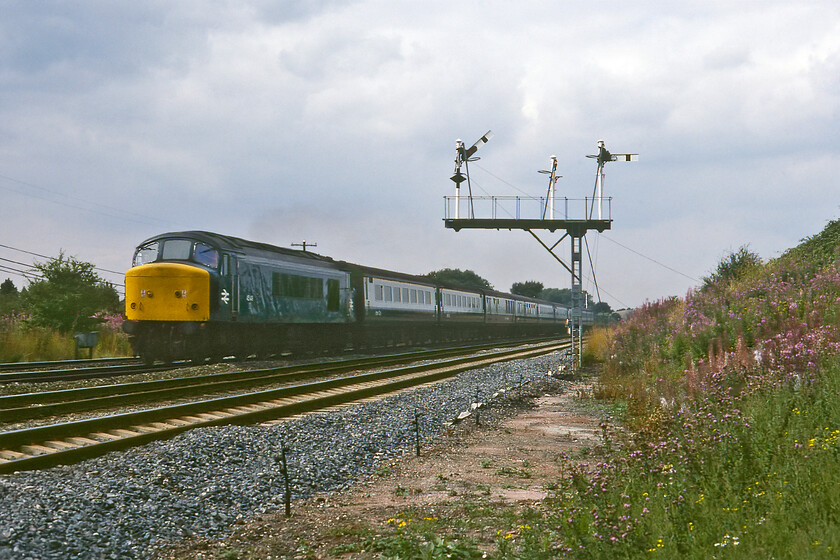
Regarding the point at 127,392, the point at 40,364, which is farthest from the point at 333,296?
the point at 127,392

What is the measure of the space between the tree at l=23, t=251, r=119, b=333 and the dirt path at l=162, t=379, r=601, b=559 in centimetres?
2375

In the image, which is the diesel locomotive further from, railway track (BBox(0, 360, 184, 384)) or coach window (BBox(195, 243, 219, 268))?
railway track (BBox(0, 360, 184, 384))

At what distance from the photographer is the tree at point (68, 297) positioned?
29234 mm

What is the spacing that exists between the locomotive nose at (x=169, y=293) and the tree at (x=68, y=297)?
40.6 feet

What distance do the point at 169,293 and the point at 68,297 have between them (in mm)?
13955

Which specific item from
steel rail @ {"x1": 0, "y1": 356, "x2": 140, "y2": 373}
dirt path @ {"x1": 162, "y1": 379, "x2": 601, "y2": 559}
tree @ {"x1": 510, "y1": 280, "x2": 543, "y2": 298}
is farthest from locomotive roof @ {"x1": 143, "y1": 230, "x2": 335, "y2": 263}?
tree @ {"x1": 510, "y1": 280, "x2": 543, "y2": 298}

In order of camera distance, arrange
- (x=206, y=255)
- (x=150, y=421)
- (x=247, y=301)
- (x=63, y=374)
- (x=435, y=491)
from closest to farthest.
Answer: (x=435, y=491), (x=150, y=421), (x=63, y=374), (x=206, y=255), (x=247, y=301)

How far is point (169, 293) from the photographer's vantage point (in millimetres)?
17859

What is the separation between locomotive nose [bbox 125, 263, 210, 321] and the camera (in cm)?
1764

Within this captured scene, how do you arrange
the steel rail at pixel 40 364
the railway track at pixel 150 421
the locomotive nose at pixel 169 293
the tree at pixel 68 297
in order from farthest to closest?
the tree at pixel 68 297 < the steel rail at pixel 40 364 < the locomotive nose at pixel 169 293 < the railway track at pixel 150 421

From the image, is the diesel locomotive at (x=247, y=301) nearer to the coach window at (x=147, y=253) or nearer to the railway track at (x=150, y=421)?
the coach window at (x=147, y=253)

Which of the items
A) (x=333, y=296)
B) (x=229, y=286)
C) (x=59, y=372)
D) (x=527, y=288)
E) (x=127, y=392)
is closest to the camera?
(x=127, y=392)

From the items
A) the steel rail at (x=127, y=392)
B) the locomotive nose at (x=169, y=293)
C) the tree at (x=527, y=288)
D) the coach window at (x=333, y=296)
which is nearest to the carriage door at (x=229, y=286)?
the locomotive nose at (x=169, y=293)

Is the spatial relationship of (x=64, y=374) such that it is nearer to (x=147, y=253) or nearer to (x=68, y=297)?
(x=147, y=253)
